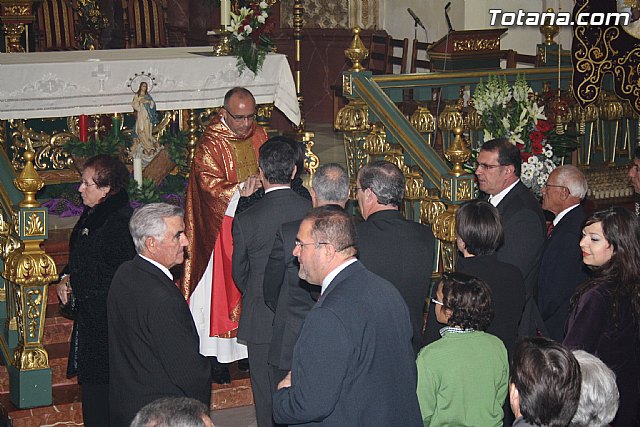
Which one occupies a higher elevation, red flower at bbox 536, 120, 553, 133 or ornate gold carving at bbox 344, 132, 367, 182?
red flower at bbox 536, 120, 553, 133

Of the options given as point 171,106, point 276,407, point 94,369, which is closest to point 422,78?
point 171,106

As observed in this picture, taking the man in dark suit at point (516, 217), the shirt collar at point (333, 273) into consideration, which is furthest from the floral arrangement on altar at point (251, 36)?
the shirt collar at point (333, 273)

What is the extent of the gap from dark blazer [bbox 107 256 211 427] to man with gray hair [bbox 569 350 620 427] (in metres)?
1.74

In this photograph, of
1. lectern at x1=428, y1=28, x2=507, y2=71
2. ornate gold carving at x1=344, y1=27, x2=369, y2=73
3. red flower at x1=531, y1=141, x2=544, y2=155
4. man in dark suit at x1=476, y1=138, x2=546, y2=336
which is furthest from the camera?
lectern at x1=428, y1=28, x2=507, y2=71

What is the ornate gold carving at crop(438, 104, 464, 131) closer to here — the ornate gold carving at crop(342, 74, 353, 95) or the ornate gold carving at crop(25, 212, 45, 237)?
the ornate gold carving at crop(342, 74, 353, 95)

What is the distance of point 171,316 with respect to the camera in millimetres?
4609

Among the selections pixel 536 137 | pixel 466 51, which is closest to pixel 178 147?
pixel 466 51

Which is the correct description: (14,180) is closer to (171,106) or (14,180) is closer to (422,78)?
(171,106)

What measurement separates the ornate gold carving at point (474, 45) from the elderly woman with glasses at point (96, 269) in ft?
15.6

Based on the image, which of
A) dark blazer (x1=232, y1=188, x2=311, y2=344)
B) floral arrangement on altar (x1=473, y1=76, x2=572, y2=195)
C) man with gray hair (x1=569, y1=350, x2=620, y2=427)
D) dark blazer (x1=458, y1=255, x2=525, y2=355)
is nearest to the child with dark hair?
dark blazer (x1=458, y1=255, x2=525, y2=355)

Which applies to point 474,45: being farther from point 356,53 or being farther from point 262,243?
point 262,243

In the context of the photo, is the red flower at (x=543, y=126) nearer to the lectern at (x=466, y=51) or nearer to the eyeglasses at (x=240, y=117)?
the lectern at (x=466, y=51)

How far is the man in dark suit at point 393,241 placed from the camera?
17.6 feet

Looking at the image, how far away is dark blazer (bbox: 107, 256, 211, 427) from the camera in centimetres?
461
